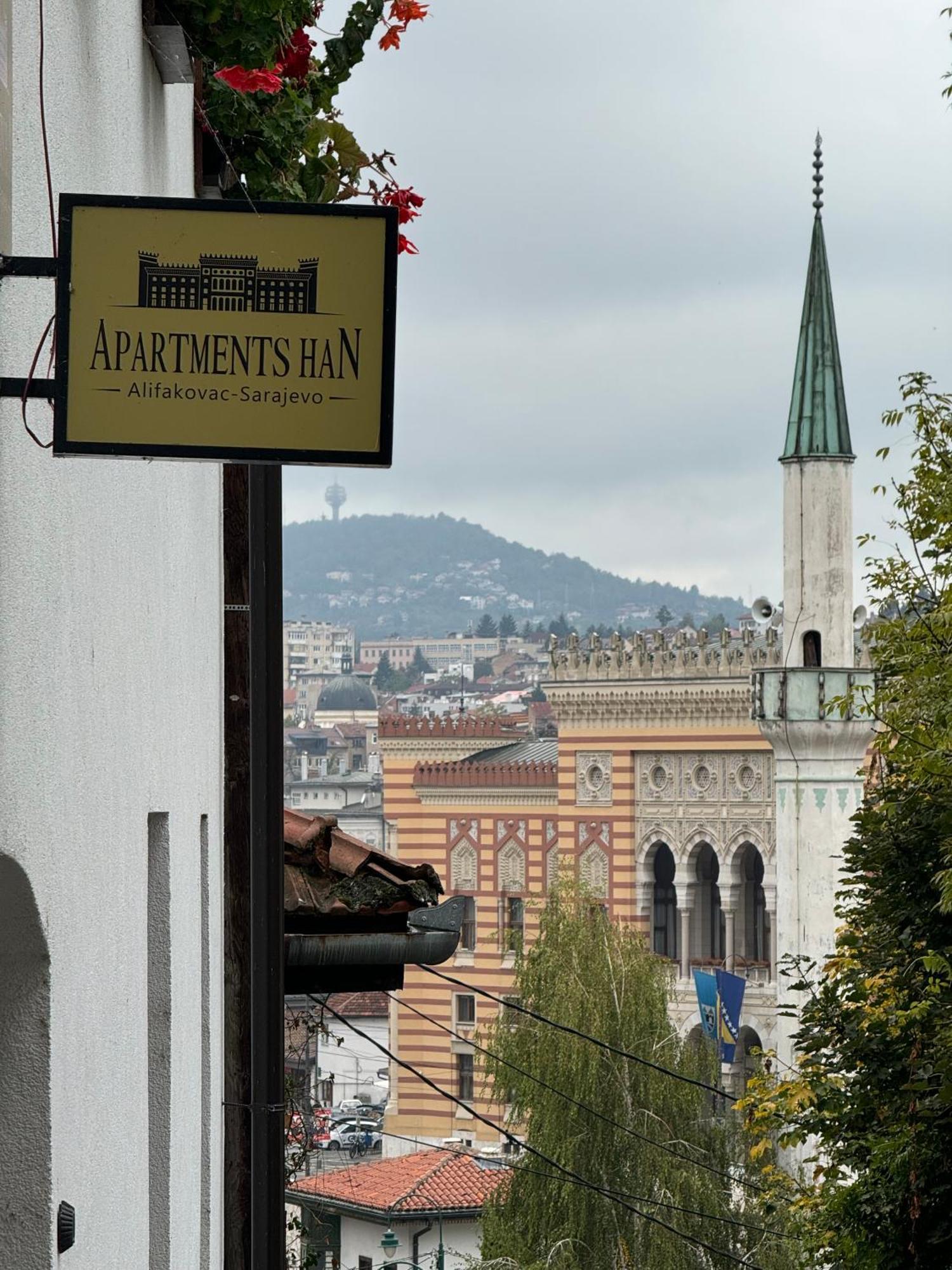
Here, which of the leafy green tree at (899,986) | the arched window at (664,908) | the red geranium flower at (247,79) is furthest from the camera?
the arched window at (664,908)

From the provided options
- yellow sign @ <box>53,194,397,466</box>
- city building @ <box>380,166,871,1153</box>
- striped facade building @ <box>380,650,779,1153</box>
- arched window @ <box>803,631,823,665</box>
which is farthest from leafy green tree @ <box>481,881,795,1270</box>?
yellow sign @ <box>53,194,397,466</box>

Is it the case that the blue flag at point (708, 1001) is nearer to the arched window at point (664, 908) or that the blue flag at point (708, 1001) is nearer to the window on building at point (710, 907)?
the window on building at point (710, 907)

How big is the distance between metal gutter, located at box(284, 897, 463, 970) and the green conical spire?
67.4 ft

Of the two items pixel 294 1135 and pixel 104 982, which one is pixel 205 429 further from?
A: pixel 294 1135

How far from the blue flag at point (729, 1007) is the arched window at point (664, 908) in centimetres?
764

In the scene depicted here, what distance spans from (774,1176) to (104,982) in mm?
11809

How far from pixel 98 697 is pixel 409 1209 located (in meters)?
29.5

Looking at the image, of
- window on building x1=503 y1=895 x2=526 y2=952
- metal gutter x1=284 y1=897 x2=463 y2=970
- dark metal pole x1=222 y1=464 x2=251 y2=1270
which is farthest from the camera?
window on building x1=503 y1=895 x2=526 y2=952

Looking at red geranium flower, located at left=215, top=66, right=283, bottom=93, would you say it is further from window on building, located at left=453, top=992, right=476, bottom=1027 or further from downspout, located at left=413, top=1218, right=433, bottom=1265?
window on building, located at left=453, top=992, right=476, bottom=1027

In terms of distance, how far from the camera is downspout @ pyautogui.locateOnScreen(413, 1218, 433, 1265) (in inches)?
1236

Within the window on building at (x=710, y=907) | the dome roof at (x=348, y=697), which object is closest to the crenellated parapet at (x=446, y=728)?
the window on building at (x=710, y=907)

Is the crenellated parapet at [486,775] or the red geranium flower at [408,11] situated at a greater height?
the red geranium flower at [408,11]

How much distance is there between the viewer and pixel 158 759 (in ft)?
12.1

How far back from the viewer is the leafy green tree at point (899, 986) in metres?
10.2
